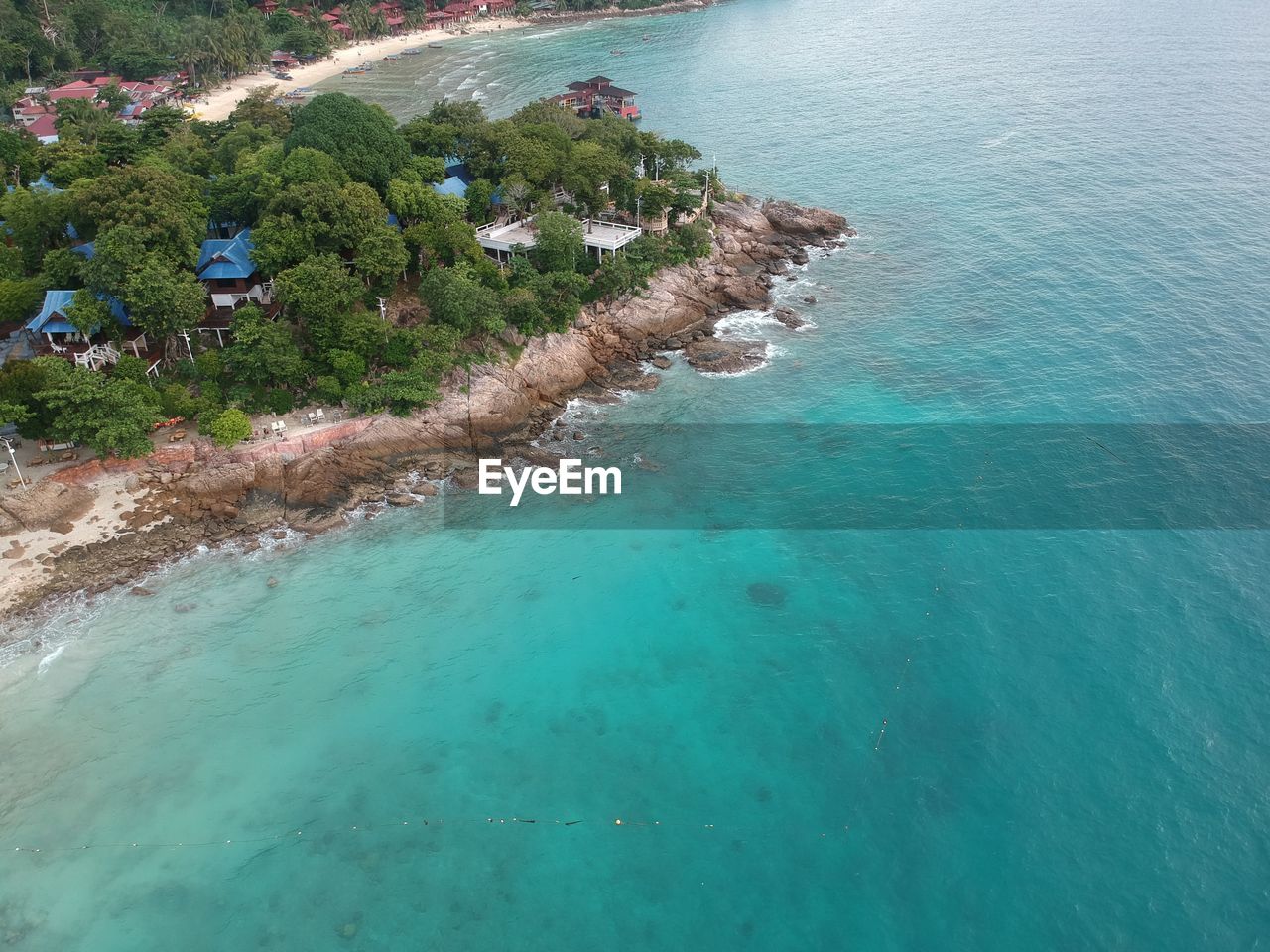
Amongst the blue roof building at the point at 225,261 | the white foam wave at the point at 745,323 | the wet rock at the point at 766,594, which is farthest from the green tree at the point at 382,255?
the wet rock at the point at 766,594

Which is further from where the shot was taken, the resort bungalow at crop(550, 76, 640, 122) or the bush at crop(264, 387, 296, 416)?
the resort bungalow at crop(550, 76, 640, 122)

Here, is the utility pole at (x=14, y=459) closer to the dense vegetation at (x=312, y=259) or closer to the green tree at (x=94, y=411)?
the dense vegetation at (x=312, y=259)

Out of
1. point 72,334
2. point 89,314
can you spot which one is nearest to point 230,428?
point 89,314

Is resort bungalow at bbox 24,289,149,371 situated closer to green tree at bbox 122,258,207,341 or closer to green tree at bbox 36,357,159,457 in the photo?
green tree at bbox 122,258,207,341

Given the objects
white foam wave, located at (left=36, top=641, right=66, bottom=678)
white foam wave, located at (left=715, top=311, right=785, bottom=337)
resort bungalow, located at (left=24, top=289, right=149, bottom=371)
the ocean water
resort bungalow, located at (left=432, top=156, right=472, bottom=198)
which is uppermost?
resort bungalow, located at (left=432, top=156, right=472, bottom=198)

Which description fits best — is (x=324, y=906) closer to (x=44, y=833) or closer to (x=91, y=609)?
(x=44, y=833)

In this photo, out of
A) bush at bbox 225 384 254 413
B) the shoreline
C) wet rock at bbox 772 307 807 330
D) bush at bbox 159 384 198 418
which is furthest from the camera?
the shoreline

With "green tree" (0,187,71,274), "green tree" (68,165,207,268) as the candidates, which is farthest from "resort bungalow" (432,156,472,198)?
"green tree" (0,187,71,274)
